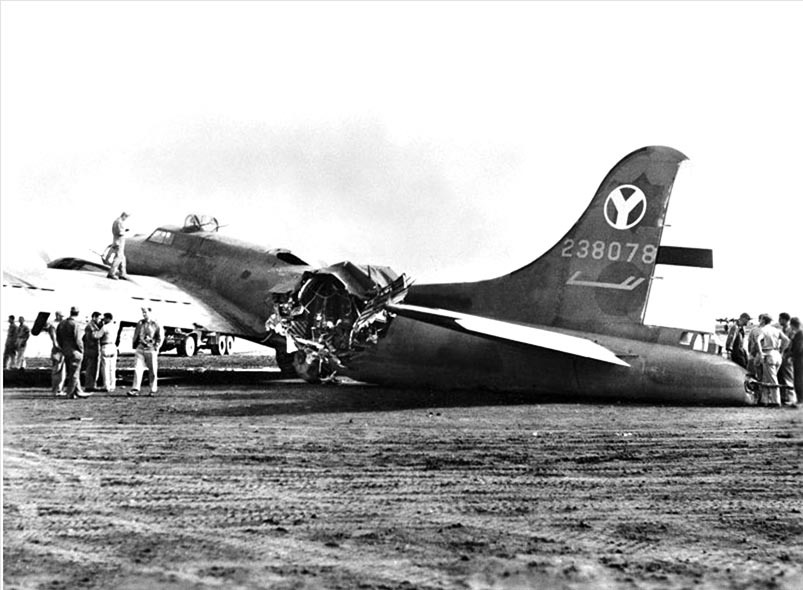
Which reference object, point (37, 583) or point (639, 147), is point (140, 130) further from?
point (639, 147)

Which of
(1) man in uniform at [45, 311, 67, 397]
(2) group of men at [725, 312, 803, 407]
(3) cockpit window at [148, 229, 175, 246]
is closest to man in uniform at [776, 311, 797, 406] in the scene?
(2) group of men at [725, 312, 803, 407]

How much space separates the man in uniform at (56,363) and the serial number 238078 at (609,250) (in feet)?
20.8

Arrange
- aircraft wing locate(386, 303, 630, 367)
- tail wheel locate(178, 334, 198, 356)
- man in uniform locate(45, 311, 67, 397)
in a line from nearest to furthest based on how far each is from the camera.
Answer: man in uniform locate(45, 311, 67, 397)
aircraft wing locate(386, 303, 630, 367)
tail wheel locate(178, 334, 198, 356)

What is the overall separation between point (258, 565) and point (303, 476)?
1.67 metres

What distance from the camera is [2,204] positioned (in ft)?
22.0

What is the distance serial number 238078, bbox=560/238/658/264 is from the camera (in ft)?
37.1

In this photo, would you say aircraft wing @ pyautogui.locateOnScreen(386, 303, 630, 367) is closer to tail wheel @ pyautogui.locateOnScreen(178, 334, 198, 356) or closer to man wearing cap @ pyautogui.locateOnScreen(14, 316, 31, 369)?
man wearing cap @ pyautogui.locateOnScreen(14, 316, 31, 369)

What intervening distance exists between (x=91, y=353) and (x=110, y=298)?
3.03m

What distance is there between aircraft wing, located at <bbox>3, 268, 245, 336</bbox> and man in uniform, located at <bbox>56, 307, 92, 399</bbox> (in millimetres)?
500

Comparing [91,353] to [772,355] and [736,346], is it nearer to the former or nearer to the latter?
[736,346]

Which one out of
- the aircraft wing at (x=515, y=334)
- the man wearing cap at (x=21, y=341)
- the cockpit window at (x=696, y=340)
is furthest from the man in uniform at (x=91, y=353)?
the cockpit window at (x=696, y=340)

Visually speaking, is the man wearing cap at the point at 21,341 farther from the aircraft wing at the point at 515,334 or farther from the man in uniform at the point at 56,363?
the aircraft wing at the point at 515,334

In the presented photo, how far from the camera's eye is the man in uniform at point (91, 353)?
35.3 feet

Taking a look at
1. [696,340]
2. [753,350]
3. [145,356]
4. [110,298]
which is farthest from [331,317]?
[753,350]
